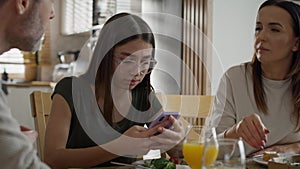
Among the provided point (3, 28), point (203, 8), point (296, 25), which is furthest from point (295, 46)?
point (203, 8)

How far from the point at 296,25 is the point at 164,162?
950 mm

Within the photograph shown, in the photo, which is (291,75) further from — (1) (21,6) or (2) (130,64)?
(1) (21,6)

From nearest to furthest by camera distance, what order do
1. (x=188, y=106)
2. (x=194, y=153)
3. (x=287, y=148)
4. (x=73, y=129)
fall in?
(x=194, y=153)
(x=73, y=129)
(x=287, y=148)
(x=188, y=106)

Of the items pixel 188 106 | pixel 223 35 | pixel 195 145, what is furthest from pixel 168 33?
pixel 195 145

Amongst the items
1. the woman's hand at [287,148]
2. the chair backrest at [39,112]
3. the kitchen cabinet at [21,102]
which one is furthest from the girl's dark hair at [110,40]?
the kitchen cabinet at [21,102]

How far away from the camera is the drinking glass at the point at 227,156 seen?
86cm

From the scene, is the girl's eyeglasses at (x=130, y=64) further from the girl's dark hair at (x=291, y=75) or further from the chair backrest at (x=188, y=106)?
the girl's dark hair at (x=291, y=75)

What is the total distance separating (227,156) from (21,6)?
1.61ft

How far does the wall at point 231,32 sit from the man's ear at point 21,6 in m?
2.75

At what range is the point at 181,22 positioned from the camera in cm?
371

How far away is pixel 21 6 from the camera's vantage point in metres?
0.90

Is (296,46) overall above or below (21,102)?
above

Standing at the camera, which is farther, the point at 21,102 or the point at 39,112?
the point at 21,102

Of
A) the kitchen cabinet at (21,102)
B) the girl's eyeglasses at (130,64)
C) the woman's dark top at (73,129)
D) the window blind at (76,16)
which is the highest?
the window blind at (76,16)
